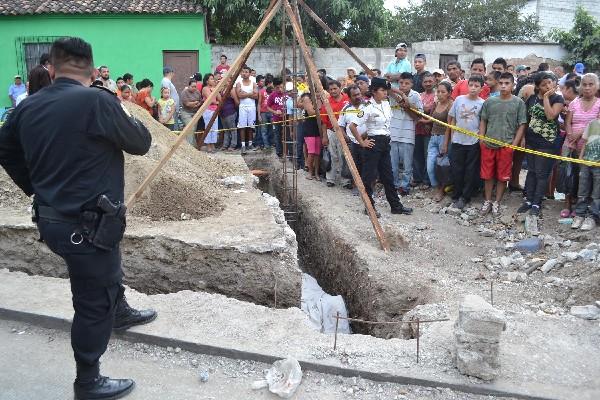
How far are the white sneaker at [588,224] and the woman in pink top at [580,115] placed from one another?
518 mm

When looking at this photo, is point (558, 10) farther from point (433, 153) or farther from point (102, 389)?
point (102, 389)

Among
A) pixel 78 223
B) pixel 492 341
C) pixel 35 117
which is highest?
pixel 35 117

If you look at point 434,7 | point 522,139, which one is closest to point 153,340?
point 522,139

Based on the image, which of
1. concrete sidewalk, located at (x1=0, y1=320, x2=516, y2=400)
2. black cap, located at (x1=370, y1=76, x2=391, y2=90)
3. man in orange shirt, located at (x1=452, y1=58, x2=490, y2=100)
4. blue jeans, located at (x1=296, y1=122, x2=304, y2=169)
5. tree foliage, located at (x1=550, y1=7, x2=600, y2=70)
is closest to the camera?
concrete sidewalk, located at (x1=0, y1=320, x2=516, y2=400)

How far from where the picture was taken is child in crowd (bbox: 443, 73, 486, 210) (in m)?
7.42

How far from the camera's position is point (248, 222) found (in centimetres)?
554

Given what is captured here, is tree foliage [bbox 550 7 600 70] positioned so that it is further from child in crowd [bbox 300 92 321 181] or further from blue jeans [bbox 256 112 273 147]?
child in crowd [bbox 300 92 321 181]

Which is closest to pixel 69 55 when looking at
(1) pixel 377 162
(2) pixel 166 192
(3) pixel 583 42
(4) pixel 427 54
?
(2) pixel 166 192

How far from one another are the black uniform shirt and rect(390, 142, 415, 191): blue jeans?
595cm

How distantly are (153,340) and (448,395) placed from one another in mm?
1868

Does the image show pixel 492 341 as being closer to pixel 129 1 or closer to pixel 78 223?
pixel 78 223

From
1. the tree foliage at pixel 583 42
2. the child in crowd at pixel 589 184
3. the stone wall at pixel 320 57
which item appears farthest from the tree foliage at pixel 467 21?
the child in crowd at pixel 589 184

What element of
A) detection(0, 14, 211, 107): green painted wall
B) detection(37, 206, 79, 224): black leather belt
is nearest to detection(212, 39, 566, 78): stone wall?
detection(0, 14, 211, 107): green painted wall

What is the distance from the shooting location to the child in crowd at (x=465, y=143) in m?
7.42
